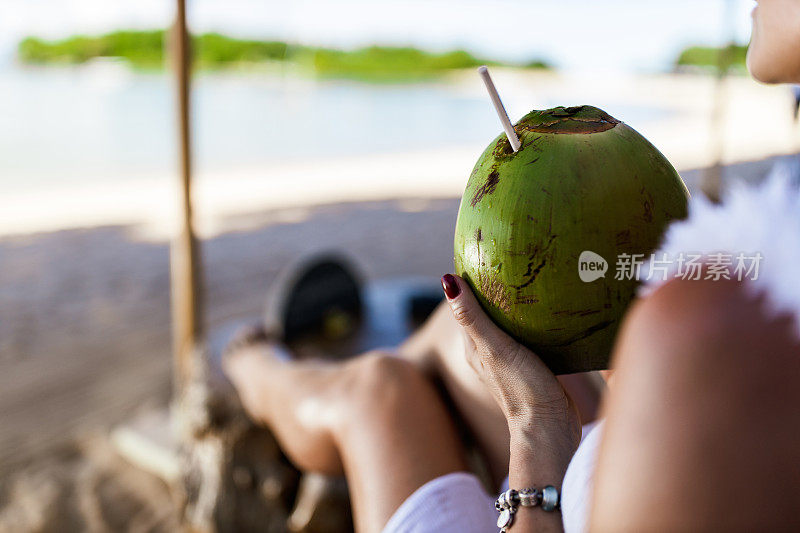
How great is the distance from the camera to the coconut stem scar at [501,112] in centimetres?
83

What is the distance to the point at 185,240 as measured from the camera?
8.91 feet

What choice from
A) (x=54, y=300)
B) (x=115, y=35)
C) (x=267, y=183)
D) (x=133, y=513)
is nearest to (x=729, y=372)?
(x=133, y=513)

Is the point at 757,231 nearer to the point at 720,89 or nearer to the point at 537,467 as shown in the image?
the point at 537,467

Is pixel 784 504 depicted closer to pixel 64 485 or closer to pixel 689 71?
pixel 64 485

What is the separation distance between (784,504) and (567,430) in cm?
35

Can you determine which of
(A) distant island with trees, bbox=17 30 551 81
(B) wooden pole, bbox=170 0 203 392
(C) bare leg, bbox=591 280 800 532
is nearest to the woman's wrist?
(C) bare leg, bbox=591 280 800 532

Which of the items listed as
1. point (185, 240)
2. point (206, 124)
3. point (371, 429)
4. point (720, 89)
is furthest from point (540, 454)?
point (206, 124)

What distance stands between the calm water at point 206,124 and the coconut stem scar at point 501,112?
3.92 meters

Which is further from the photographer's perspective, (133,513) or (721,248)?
(133,513)

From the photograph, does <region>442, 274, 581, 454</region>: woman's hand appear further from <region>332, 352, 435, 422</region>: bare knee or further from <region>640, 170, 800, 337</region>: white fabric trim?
<region>332, 352, 435, 422</region>: bare knee

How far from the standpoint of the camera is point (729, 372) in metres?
0.48

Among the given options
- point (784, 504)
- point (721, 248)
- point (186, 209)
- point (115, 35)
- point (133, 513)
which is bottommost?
point (133, 513)
